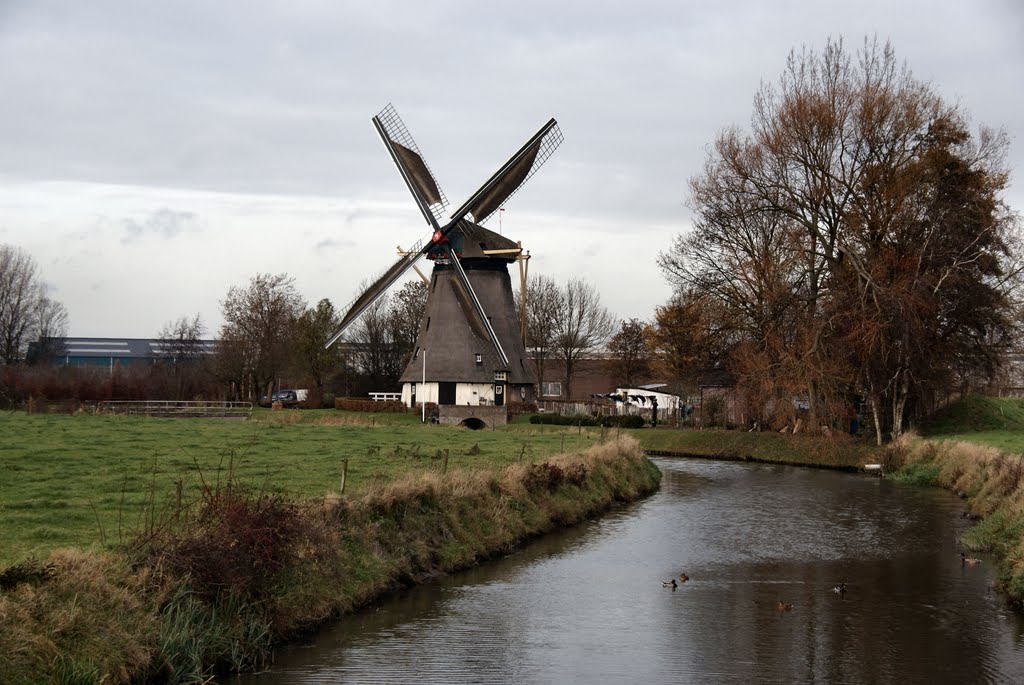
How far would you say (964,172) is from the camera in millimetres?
41312

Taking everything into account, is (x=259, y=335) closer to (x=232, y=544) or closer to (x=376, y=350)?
(x=376, y=350)

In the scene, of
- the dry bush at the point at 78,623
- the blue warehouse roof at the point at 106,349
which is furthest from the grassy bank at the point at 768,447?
the blue warehouse roof at the point at 106,349

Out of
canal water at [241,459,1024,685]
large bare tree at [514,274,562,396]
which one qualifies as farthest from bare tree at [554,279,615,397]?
canal water at [241,459,1024,685]

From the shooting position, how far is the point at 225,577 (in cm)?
1251

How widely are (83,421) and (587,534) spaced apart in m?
23.9

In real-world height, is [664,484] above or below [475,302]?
below

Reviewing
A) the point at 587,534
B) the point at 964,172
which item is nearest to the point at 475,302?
the point at 964,172

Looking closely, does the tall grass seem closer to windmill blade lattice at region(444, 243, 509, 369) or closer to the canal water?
the canal water

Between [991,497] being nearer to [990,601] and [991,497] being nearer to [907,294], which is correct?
[990,601]

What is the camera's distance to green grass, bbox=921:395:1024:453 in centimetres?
4112

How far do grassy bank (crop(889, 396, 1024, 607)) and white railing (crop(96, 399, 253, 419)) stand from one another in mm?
32195

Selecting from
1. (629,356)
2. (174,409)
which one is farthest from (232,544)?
(629,356)

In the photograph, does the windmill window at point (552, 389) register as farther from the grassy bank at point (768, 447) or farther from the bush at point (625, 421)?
the grassy bank at point (768, 447)

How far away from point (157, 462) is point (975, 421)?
34150 mm
